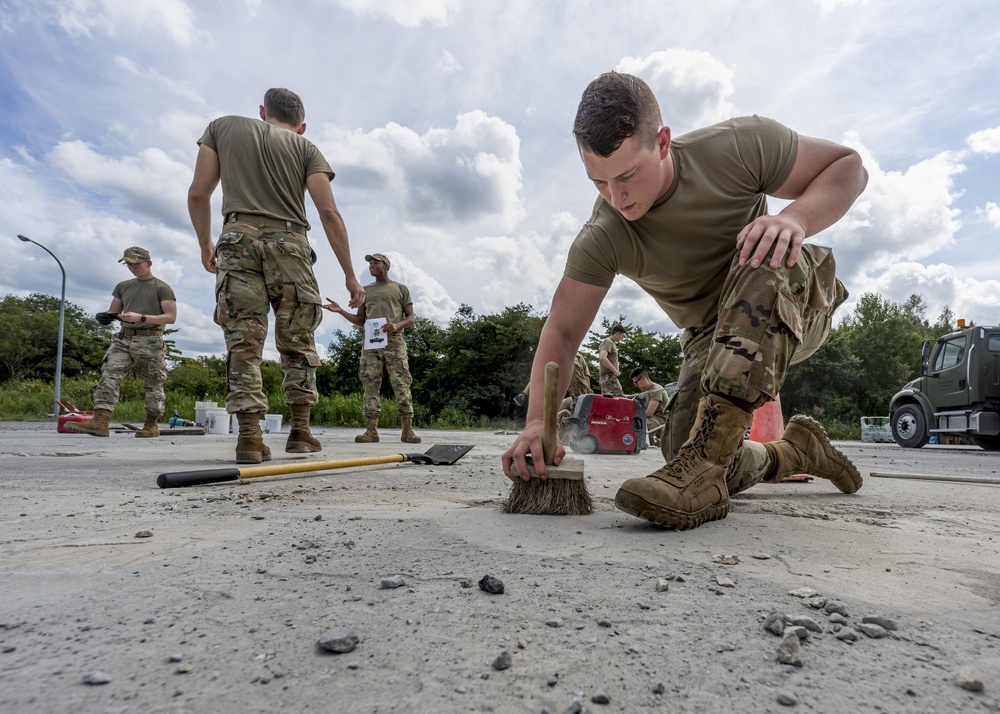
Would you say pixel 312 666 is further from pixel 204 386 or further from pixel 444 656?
pixel 204 386

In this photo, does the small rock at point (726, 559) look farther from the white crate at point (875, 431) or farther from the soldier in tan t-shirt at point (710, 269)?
the white crate at point (875, 431)

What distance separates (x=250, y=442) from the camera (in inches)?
133

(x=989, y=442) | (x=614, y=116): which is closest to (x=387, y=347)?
(x=614, y=116)

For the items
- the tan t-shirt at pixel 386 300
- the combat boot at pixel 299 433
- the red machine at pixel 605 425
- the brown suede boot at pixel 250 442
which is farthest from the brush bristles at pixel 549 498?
the tan t-shirt at pixel 386 300

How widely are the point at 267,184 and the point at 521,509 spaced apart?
2.73m

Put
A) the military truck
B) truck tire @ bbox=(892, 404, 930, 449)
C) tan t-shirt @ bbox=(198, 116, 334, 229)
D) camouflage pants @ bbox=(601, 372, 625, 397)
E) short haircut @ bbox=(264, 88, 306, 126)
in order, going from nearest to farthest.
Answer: tan t-shirt @ bbox=(198, 116, 334, 229) → short haircut @ bbox=(264, 88, 306, 126) → the military truck → truck tire @ bbox=(892, 404, 930, 449) → camouflage pants @ bbox=(601, 372, 625, 397)

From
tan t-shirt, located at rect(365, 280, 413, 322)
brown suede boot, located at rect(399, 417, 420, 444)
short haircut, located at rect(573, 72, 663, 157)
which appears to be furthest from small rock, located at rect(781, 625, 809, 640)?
tan t-shirt, located at rect(365, 280, 413, 322)

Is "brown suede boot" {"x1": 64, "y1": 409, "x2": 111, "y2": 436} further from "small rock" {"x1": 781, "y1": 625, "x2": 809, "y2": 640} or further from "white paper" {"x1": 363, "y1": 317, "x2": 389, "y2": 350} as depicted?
"small rock" {"x1": 781, "y1": 625, "x2": 809, "y2": 640}

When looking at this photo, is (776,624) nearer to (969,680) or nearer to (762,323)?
(969,680)

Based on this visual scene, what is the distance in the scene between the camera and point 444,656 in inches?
30.7

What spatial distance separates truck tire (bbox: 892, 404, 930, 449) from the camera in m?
9.60

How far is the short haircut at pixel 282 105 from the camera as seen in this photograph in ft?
12.4

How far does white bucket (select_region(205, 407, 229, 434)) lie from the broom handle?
739 centimetres

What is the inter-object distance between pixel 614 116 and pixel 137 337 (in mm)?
6139
